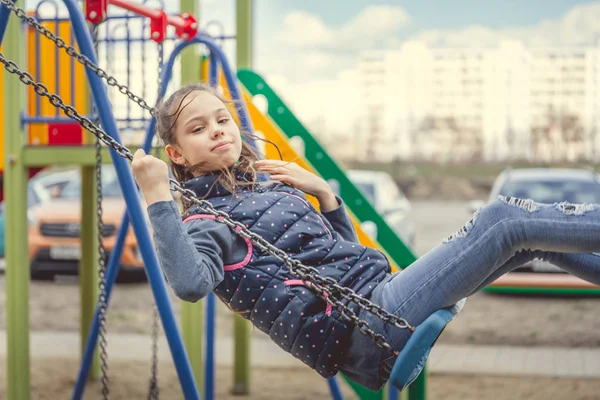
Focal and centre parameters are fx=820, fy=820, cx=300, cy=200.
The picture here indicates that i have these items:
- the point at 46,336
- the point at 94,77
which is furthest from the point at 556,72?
the point at 94,77

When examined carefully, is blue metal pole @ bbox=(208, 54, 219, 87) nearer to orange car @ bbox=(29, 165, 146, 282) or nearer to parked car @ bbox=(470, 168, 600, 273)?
parked car @ bbox=(470, 168, 600, 273)

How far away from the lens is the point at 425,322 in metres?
2.08

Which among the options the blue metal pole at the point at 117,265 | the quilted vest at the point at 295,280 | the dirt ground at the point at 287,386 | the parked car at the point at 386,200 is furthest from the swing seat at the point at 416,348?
the parked car at the point at 386,200

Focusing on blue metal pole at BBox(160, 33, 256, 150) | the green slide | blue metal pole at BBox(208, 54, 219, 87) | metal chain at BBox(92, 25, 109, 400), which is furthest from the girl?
the green slide

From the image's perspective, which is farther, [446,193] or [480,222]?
[446,193]

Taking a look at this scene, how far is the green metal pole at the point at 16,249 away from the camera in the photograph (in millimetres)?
4180

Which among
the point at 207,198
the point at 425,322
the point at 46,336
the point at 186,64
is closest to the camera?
the point at 425,322

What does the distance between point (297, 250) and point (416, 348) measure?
0.44 metres

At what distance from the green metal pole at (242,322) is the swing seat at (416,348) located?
8.95 feet

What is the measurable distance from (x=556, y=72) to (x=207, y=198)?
51239 millimetres

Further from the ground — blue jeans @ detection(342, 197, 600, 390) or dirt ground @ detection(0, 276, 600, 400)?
blue jeans @ detection(342, 197, 600, 390)

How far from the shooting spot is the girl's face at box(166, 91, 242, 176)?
236cm

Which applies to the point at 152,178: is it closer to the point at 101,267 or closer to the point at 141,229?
the point at 141,229

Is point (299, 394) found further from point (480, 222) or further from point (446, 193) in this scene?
point (446, 193)
